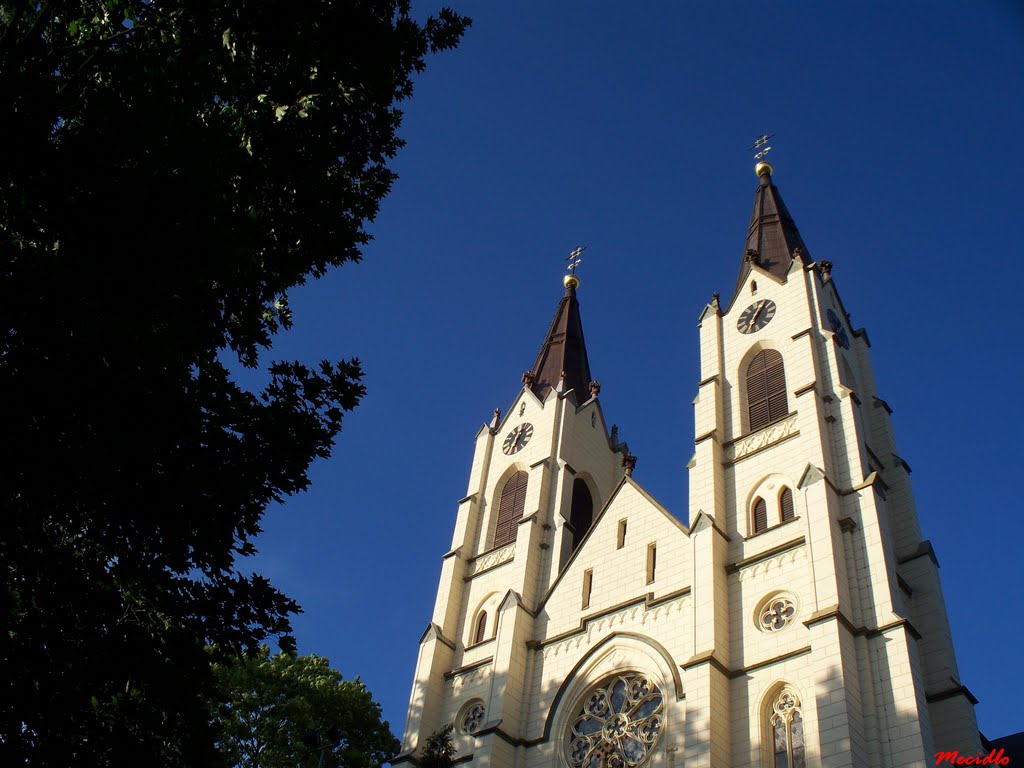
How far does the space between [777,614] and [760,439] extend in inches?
209

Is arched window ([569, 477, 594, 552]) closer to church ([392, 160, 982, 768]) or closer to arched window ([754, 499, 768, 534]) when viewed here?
church ([392, 160, 982, 768])

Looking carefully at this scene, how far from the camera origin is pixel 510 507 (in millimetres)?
28156

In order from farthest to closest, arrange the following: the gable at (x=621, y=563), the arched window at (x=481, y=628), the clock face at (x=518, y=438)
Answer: the clock face at (x=518, y=438)
the arched window at (x=481, y=628)
the gable at (x=621, y=563)

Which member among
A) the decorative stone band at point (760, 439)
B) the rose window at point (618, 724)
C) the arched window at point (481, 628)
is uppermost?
the decorative stone band at point (760, 439)

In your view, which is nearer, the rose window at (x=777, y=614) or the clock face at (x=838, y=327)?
the rose window at (x=777, y=614)

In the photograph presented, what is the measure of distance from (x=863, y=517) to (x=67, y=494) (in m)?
15.7

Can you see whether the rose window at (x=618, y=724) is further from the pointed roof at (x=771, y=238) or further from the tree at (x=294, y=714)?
the pointed roof at (x=771, y=238)

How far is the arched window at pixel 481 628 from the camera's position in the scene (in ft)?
81.4

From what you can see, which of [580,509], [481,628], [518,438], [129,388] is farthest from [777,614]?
[129,388]

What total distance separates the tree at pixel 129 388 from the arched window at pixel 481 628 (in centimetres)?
1561

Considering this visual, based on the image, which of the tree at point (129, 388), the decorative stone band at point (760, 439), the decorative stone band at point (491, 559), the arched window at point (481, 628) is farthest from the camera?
the decorative stone band at point (491, 559)

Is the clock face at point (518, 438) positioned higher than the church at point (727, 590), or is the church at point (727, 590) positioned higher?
the clock face at point (518, 438)
